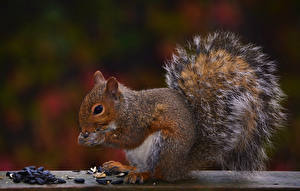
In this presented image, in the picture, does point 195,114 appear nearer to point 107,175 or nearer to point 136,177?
point 136,177

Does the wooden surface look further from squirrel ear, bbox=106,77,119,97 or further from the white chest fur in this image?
squirrel ear, bbox=106,77,119,97

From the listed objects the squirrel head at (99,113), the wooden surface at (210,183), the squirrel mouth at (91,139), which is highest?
the squirrel head at (99,113)

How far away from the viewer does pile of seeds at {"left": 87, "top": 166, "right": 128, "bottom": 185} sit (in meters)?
3.56

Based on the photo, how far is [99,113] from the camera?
3412 millimetres

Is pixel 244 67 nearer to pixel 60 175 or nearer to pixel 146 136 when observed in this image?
pixel 146 136

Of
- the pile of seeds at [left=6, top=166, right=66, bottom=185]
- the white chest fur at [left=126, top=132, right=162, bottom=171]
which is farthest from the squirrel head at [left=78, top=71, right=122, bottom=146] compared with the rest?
the pile of seeds at [left=6, top=166, right=66, bottom=185]

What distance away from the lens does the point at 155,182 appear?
3547mm

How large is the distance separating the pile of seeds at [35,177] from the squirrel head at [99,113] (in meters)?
0.28

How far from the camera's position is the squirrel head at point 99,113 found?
11.2 ft

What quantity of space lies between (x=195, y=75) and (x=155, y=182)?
0.58 meters

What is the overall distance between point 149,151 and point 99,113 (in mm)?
305

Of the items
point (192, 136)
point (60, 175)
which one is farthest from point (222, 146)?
point (60, 175)

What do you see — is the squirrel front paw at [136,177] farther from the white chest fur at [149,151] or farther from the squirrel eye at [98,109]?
the squirrel eye at [98,109]

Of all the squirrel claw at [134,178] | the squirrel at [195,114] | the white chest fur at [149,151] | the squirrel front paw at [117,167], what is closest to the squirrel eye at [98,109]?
the squirrel at [195,114]
